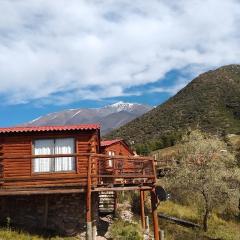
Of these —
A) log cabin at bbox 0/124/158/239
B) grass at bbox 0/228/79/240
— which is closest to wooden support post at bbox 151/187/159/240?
log cabin at bbox 0/124/158/239

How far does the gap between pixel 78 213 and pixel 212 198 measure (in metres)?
14.7

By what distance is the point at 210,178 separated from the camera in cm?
3744

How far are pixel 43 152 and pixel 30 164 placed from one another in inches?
37.3

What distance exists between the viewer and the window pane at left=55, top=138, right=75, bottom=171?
1037 inches

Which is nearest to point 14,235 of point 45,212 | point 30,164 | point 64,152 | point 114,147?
point 45,212

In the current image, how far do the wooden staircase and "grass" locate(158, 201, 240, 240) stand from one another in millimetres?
3983

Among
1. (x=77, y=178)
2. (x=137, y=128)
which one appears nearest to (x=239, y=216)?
(x=77, y=178)

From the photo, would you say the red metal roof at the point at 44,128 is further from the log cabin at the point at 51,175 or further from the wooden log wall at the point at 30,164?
the wooden log wall at the point at 30,164

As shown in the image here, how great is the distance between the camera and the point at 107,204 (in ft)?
111

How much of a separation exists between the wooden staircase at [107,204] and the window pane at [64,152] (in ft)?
22.9

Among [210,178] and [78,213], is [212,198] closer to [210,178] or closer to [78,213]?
[210,178]

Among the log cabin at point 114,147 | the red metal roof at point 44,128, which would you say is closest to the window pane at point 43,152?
the red metal roof at point 44,128

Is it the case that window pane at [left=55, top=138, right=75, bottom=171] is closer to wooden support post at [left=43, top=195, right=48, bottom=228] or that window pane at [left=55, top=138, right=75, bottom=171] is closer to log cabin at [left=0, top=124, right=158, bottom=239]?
log cabin at [left=0, top=124, right=158, bottom=239]

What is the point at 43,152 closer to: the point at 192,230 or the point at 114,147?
the point at 192,230
